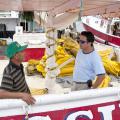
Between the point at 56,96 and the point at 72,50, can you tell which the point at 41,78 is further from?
the point at 56,96

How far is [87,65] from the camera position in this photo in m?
4.42

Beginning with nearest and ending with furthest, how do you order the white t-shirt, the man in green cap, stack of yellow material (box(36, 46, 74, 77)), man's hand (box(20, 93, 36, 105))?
man's hand (box(20, 93, 36, 105)), the man in green cap, the white t-shirt, stack of yellow material (box(36, 46, 74, 77))

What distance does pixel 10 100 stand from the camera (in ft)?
8.68

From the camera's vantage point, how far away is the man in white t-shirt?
431 cm

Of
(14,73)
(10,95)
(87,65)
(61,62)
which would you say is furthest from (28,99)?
(61,62)

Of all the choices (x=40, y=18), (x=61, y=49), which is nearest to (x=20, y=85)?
(x=40, y=18)

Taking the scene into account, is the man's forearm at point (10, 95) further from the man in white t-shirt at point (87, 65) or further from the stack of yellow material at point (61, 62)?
the stack of yellow material at point (61, 62)

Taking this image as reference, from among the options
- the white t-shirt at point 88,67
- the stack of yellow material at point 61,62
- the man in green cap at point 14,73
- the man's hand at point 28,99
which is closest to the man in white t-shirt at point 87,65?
the white t-shirt at point 88,67

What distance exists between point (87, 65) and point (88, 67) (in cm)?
4

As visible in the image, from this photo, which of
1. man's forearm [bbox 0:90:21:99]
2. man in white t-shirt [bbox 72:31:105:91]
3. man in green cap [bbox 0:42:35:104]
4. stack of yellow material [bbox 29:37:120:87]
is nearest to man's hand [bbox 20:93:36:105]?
man's forearm [bbox 0:90:21:99]

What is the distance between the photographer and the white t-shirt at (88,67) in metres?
4.30

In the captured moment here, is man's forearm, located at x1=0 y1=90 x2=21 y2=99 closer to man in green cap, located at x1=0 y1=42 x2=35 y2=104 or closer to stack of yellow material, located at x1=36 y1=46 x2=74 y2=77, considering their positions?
man in green cap, located at x1=0 y1=42 x2=35 y2=104

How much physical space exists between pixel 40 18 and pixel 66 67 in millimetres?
1511

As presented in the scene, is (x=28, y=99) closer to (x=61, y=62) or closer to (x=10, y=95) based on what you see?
(x=10, y=95)
